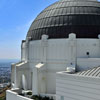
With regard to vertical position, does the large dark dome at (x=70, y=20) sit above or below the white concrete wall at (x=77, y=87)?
above

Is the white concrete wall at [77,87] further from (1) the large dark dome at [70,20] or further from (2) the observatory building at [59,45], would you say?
(1) the large dark dome at [70,20]

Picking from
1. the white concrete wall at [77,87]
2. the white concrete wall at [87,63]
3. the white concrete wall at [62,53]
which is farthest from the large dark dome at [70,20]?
the white concrete wall at [77,87]

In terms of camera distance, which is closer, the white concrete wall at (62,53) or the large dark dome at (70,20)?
the white concrete wall at (62,53)

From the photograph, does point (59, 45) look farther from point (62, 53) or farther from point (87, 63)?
point (87, 63)

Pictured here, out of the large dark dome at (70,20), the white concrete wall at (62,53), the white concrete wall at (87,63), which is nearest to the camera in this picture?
the white concrete wall at (87,63)

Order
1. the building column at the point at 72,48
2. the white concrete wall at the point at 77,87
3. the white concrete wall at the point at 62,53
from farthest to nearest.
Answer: the white concrete wall at the point at 62,53 → the building column at the point at 72,48 → the white concrete wall at the point at 77,87

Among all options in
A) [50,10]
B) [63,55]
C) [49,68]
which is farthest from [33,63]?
[50,10]

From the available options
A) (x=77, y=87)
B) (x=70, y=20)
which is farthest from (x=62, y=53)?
(x=77, y=87)

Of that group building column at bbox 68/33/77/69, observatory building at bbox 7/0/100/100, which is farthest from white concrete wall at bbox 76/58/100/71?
building column at bbox 68/33/77/69
